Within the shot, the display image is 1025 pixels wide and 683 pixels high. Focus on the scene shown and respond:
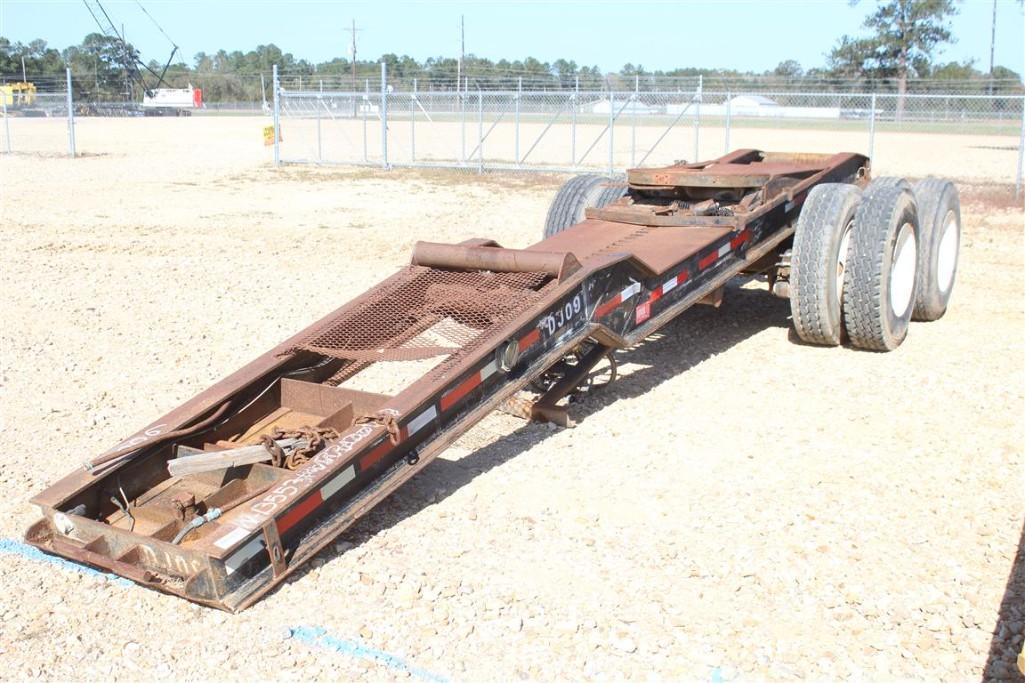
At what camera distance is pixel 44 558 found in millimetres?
4312

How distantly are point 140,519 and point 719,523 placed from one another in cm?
247

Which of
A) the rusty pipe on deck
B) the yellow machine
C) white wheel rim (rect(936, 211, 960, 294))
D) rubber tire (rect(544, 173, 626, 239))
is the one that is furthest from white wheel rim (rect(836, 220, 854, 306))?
the yellow machine

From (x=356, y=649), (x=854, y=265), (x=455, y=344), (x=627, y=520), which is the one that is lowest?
(x=356, y=649)

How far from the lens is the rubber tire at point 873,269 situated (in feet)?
22.6

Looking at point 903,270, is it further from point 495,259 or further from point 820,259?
point 495,259

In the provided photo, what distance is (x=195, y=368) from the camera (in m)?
7.07

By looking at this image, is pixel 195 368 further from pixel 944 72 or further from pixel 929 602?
pixel 944 72

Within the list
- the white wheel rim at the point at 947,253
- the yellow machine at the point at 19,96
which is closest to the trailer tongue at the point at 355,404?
the white wheel rim at the point at 947,253

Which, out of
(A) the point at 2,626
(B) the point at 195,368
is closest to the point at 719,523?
(A) the point at 2,626

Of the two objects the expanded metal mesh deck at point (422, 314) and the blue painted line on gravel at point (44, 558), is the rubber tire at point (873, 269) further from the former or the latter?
the blue painted line on gravel at point (44, 558)

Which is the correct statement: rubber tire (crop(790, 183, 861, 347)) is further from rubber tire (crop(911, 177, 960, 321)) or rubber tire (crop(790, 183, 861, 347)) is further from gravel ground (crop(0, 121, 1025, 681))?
rubber tire (crop(911, 177, 960, 321))

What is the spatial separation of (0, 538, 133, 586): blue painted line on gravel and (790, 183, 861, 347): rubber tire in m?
4.65

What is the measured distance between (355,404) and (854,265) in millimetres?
3724

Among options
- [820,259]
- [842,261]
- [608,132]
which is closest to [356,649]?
[820,259]
